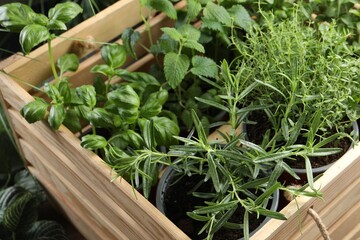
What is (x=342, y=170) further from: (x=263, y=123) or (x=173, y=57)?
(x=173, y=57)

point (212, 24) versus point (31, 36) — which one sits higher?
point (31, 36)

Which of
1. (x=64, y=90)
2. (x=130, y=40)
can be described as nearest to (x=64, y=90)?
(x=64, y=90)

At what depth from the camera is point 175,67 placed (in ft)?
3.79

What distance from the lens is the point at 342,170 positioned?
103 cm

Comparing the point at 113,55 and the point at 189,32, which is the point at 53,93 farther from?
the point at 189,32

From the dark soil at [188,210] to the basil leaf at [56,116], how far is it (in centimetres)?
25

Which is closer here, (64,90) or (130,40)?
(64,90)

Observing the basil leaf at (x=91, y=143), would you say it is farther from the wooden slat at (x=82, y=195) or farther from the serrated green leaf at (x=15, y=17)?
the serrated green leaf at (x=15, y=17)

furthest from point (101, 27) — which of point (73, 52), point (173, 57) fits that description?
point (173, 57)

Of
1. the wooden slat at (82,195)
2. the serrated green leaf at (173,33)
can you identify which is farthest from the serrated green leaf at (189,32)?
the wooden slat at (82,195)

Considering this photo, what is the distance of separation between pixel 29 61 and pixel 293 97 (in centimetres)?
57

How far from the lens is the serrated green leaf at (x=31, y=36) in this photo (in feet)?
3.38

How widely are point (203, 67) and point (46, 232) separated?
0.61 m

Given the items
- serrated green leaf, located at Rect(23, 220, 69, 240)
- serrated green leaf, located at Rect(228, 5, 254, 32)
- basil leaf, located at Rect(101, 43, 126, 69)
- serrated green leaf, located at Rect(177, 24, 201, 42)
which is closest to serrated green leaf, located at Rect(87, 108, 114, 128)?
basil leaf, located at Rect(101, 43, 126, 69)
